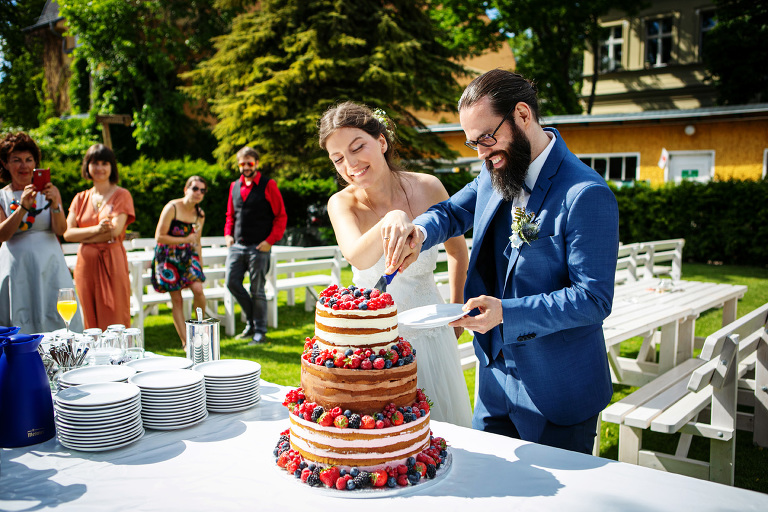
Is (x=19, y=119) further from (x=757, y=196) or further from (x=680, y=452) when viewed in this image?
(x=680, y=452)

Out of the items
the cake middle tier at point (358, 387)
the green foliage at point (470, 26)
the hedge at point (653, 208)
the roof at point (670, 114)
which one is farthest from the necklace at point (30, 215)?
the green foliage at point (470, 26)

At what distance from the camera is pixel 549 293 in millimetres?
2090

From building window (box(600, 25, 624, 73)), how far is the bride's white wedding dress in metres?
31.0

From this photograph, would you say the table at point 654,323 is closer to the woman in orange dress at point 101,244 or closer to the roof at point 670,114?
the woman in orange dress at point 101,244

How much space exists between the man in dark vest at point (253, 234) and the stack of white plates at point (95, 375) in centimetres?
523

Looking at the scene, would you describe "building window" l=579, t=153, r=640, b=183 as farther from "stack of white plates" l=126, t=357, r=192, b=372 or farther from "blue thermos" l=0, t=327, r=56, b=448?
"blue thermos" l=0, t=327, r=56, b=448

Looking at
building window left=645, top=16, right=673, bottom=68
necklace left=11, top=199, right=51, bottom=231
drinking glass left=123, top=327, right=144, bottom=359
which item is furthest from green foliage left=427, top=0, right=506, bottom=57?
drinking glass left=123, top=327, right=144, bottom=359

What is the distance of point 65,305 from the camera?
3.17 metres

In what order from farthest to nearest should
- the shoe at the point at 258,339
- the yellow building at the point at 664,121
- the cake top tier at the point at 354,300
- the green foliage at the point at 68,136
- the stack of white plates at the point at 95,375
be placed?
the green foliage at the point at 68,136 < the yellow building at the point at 664,121 < the shoe at the point at 258,339 < the stack of white plates at the point at 95,375 < the cake top tier at the point at 354,300

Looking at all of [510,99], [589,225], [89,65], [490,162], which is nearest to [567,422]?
[589,225]

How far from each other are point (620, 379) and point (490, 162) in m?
4.83

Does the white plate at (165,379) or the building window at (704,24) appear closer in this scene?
the white plate at (165,379)

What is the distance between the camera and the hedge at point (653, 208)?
15264 mm

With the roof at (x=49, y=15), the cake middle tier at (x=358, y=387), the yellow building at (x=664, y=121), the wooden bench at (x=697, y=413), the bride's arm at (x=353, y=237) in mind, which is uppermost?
the roof at (x=49, y=15)
